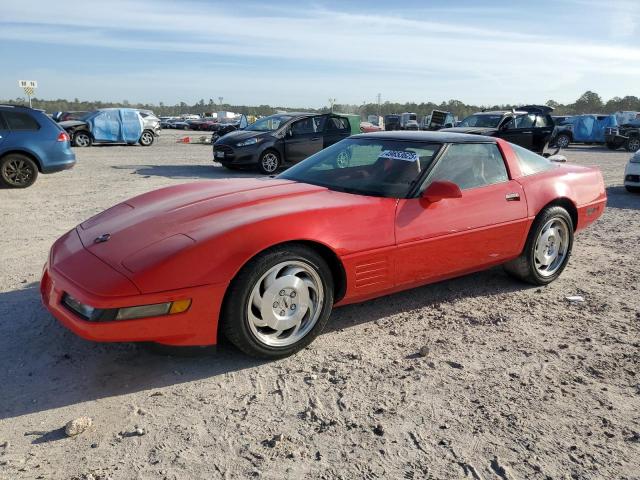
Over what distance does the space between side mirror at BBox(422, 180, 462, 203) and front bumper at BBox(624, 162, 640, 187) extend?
25.5 feet

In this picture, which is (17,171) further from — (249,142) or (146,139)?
(146,139)

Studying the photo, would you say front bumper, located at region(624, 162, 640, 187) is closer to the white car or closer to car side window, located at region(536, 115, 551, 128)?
the white car

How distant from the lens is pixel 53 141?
389 inches

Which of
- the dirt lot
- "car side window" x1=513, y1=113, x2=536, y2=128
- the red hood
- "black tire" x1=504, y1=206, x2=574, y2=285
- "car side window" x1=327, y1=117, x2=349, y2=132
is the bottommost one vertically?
the dirt lot

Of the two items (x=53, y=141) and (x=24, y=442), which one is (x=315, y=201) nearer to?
(x=24, y=442)

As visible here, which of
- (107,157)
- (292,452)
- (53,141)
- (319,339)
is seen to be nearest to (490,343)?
(319,339)

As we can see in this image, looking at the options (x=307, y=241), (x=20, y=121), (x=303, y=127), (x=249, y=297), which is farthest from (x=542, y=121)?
(x=249, y=297)

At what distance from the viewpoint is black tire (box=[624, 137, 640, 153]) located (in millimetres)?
23014

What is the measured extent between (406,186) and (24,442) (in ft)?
8.91

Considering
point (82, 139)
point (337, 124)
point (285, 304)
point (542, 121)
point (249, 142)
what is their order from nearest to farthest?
point (285, 304), point (249, 142), point (337, 124), point (542, 121), point (82, 139)

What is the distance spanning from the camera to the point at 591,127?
25516 mm

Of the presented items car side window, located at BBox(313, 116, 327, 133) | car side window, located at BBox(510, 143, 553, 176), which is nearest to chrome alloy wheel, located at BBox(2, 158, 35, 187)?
car side window, located at BBox(313, 116, 327, 133)

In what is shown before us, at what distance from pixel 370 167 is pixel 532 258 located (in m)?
1.59

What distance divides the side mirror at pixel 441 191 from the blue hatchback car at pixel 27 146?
27.6 ft
